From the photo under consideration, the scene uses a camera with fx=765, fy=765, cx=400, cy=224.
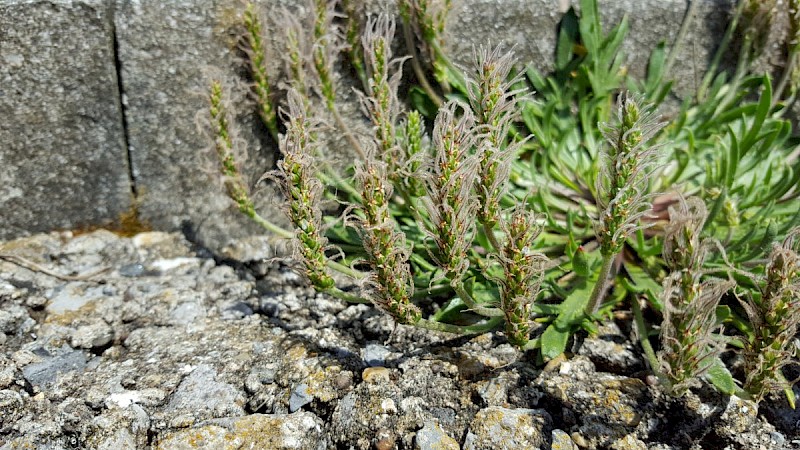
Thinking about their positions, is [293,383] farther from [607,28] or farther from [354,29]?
[607,28]

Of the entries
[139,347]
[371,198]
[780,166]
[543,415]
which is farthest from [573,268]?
[139,347]

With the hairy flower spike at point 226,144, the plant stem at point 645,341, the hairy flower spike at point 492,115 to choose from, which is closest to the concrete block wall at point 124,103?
the hairy flower spike at point 226,144

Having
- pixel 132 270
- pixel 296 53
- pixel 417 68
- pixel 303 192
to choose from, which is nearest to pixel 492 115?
pixel 303 192

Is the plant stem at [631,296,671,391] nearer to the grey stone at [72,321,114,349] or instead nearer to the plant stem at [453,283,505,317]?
the plant stem at [453,283,505,317]

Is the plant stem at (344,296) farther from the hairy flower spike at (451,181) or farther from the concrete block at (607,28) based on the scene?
the concrete block at (607,28)

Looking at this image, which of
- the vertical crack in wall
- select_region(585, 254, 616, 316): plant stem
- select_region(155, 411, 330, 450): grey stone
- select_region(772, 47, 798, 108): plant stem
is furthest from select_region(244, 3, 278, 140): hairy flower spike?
select_region(772, 47, 798, 108): plant stem
